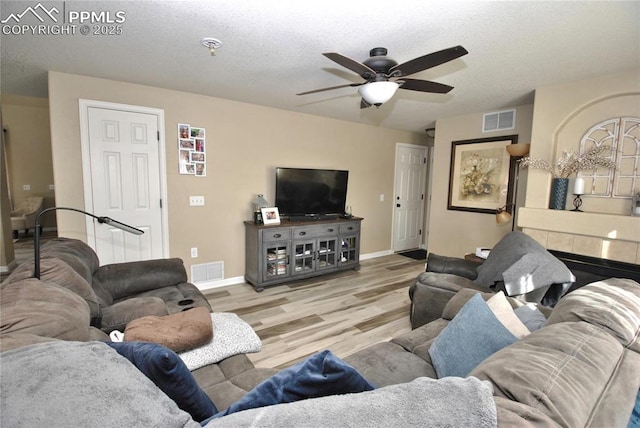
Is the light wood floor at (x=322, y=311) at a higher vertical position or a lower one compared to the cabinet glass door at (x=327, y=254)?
lower

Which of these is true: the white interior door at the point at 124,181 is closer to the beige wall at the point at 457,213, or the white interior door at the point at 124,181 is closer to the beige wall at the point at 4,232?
the beige wall at the point at 4,232

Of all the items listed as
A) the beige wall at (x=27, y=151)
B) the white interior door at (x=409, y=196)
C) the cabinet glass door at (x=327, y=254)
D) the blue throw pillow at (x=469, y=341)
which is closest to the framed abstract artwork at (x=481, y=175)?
the white interior door at (x=409, y=196)

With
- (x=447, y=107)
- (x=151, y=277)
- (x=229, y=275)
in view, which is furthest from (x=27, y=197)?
(x=447, y=107)

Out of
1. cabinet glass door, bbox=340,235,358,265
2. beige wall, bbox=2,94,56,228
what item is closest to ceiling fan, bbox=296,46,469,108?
cabinet glass door, bbox=340,235,358,265

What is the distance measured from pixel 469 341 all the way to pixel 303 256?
278 cm

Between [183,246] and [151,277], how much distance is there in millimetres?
1097

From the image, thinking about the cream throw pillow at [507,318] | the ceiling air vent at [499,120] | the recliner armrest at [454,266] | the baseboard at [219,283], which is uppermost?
the ceiling air vent at [499,120]

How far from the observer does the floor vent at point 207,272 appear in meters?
3.61

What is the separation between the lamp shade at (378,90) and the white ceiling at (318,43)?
1.07ft

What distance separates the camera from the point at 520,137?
12.2 feet

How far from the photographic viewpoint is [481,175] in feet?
13.6

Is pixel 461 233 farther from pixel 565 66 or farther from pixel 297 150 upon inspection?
pixel 297 150

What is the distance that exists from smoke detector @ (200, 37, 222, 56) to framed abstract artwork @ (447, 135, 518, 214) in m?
3.61

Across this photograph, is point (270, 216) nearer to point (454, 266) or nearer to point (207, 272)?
point (207, 272)
